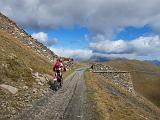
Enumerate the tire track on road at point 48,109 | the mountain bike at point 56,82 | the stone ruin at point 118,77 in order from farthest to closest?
the stone ruin at point 118,77 → the mountain bike at point 56,82 → the tire track on road at point 48,109

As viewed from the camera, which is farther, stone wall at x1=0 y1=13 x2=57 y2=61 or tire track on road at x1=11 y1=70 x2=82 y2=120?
stone wall at x1=0 y1=13 x2=57 y2=61

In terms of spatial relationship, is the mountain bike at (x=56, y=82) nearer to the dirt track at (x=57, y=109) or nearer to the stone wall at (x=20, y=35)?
the dirt track at (x=57, y=109)

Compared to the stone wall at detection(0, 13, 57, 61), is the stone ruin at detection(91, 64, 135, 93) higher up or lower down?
lower down

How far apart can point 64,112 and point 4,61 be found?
1409cm

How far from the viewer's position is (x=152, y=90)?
632 feet

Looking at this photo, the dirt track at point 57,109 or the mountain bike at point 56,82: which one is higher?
the mountain bike at point 56,82

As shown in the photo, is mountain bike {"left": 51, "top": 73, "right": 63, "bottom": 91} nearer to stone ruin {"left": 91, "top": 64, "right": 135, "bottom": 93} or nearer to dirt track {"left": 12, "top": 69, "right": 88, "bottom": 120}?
dirt track {"left": 12, "top": 69, "right": 88, "bottom": 120}

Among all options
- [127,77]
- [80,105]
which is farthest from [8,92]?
[127,77]

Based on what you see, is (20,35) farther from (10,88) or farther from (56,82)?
(10,88)

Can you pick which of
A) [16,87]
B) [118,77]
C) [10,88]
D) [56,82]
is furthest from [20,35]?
[10,88]

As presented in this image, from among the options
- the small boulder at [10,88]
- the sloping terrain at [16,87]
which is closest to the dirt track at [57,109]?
the sloping terrain at [16,87]

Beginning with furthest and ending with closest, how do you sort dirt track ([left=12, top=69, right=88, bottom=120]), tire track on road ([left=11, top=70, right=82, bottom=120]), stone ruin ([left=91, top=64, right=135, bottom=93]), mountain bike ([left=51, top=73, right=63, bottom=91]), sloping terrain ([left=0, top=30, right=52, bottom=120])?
stone ruin ([left=91, top=64, right=135, bottom=93]) → mountain bike ([left=51, top=73, right=63, bottom=91]) → sloping terrain ([left=0, top=30, right=52, bottom=120]) → dirt track ([left=12, top=69, right=88, bottom=120]) → tire track on road ([left=11, top=70, right=82, bottom=120])

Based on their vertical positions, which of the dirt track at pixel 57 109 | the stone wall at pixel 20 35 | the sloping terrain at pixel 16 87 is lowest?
the dirt track at pixel 57 109

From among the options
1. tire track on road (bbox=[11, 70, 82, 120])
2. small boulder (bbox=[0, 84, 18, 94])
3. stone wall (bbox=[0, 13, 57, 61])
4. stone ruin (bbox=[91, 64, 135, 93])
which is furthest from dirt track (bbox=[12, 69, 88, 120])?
stone wall (bbox=[0, 13, 57, 61])
